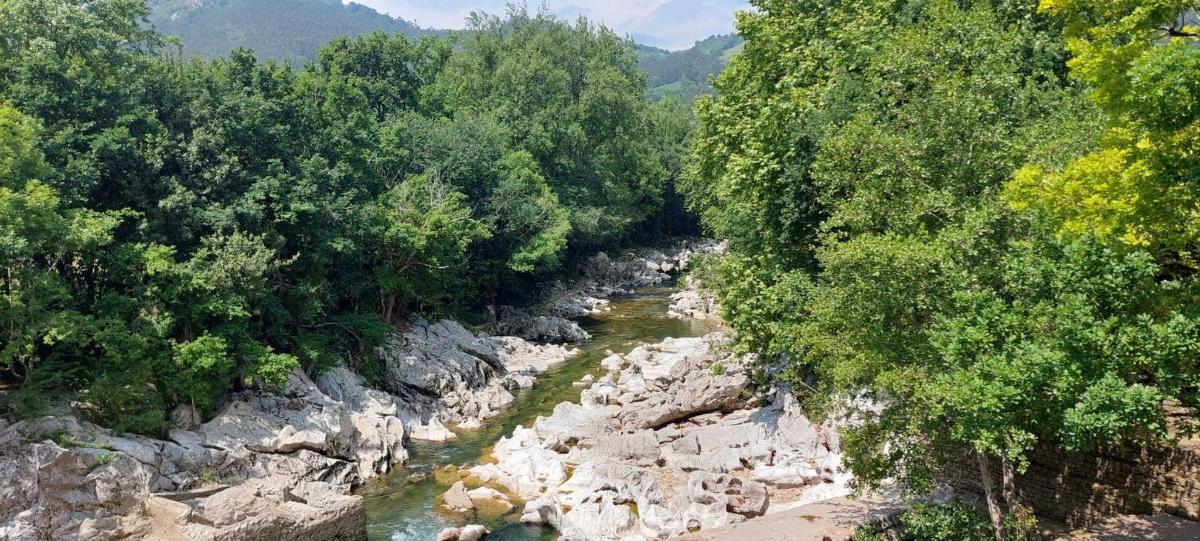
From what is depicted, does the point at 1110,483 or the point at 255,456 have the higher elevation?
the point at 1110,483

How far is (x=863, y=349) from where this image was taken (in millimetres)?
14359

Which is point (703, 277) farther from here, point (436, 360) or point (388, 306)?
point (388, 306)

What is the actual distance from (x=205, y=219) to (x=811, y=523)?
64.7 ft

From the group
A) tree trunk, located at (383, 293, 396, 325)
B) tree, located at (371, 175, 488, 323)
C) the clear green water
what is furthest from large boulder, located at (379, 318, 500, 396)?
the clear green water

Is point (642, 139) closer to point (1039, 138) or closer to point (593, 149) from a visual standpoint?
point (593, 149)

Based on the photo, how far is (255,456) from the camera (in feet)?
71.8

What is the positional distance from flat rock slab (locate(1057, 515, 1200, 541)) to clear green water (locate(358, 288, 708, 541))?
11.3 metres

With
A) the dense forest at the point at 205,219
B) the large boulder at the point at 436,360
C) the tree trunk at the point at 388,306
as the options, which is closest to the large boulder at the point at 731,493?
the dense forest at the point at 205,219

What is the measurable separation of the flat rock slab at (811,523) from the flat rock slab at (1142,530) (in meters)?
3.63

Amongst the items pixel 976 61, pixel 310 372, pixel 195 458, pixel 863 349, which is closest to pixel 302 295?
pixel 310 372

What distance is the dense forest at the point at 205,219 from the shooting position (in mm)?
20516

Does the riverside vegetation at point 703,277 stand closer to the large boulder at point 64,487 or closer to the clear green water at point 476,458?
the large boulder at point 64,487

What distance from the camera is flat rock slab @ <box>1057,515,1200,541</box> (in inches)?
536

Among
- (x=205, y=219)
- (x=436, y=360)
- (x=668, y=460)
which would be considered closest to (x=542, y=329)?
(x=436, y=360)
